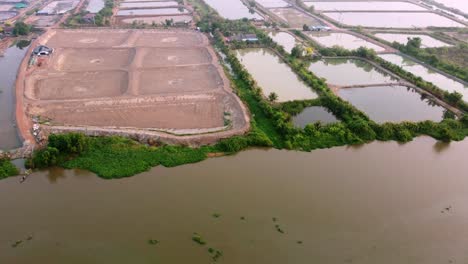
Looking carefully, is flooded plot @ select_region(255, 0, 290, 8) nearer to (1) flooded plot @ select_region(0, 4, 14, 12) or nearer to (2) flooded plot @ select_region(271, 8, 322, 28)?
(2) flooded plot @ select_region(271, 8, 322, 28)

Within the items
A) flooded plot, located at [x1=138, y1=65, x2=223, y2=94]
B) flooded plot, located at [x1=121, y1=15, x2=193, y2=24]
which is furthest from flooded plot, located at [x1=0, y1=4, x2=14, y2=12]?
flooded plot, located at [x1=138, y1=65, x2=223, y2=94]

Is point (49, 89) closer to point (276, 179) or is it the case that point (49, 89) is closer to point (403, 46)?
point (276, 179)

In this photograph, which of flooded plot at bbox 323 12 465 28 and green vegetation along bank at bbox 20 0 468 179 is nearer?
green vegetation along bank at bbox 20 0 468 179

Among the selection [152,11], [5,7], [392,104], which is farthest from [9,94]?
[5,7]

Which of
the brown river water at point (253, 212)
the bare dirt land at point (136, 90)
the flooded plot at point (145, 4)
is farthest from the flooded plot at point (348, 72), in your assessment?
the flooded plot at point (145, 4)

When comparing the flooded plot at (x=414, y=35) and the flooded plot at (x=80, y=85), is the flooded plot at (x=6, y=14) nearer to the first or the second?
the flooded plot at (x=80, y=85)

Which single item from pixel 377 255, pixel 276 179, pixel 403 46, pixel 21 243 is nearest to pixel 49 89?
pixel 21 243
